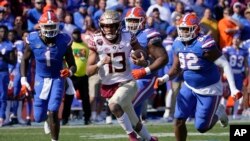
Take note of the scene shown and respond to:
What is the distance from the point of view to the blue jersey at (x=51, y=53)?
11016mm

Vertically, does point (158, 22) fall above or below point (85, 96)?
above

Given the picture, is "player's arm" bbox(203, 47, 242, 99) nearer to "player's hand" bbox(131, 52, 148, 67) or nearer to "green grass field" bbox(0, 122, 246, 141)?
"player's hand" bbox(131, 52, 148, 67)

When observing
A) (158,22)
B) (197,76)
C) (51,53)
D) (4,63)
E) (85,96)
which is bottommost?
(85,96)

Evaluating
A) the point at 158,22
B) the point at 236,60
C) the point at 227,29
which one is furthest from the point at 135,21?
the point at 227,29

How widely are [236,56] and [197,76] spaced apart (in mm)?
6169

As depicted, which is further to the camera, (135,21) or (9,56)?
(9,56)

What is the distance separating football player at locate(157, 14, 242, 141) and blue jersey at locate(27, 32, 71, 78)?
155cm

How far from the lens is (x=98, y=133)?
Result: 12.7 m

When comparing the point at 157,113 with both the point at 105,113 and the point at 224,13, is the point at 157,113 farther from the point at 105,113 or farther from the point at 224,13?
the point at 224,13

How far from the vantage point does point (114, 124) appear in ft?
47.5

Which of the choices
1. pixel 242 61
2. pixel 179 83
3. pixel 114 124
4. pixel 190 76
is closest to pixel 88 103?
pixel 114 124

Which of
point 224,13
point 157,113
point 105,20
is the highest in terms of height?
point 105,20

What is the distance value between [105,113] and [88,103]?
122 cm

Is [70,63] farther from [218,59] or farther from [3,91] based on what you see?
[3,91]
